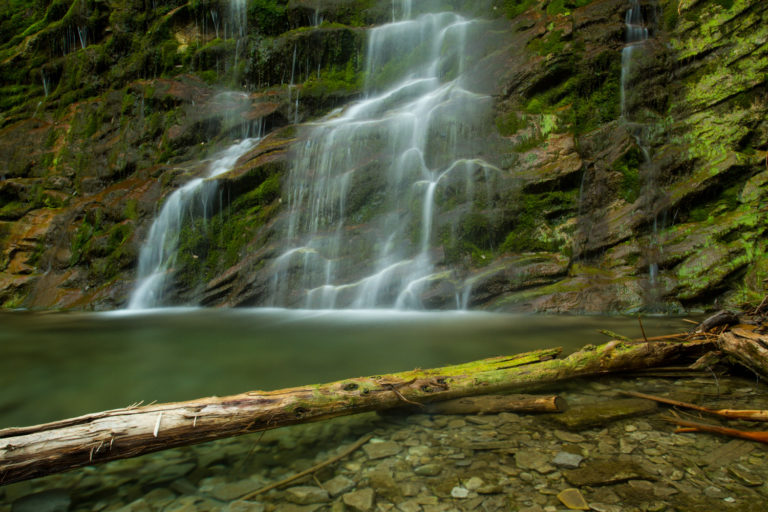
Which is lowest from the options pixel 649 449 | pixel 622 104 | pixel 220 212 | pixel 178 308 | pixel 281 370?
pixel 178 308

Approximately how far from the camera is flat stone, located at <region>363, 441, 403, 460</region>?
2.71 meters

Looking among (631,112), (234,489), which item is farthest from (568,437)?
(631,112)

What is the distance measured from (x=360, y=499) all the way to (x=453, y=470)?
0.64 m

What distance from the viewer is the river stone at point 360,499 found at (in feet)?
7.21

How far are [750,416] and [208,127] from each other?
1795 centimetres

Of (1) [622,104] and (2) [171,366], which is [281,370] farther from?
(1) [622,104]

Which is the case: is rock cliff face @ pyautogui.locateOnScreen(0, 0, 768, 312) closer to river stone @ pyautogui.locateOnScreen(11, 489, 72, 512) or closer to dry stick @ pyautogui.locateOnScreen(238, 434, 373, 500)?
dry stick @ pyautogui.locateOnScreen(238, 434, 373, 500)

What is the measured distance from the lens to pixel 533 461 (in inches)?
99.6

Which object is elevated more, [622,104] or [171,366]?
[622,104]

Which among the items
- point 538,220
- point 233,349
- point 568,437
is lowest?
point 233,349

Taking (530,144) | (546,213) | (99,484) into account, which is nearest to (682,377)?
(99,484)

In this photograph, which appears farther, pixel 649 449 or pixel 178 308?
pixel 178 308

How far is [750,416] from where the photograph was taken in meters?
2.77

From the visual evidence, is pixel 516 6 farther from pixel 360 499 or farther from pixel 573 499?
pixel 360 499
